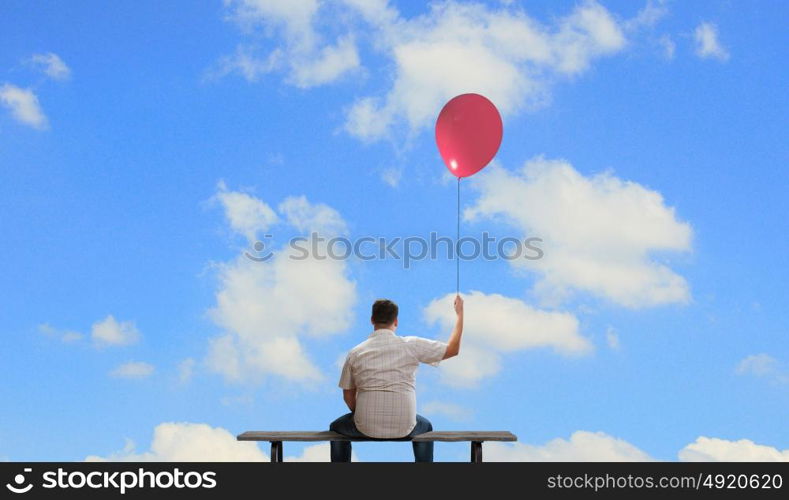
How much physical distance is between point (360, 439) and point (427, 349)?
848 mm

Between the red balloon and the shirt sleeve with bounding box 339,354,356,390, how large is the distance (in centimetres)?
196

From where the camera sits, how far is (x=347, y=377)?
281 inches

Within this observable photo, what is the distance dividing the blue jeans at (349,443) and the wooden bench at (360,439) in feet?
0.11

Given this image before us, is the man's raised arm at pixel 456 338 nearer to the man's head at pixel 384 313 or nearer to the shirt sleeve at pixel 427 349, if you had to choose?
the shirt sleeve at pixel 427 349

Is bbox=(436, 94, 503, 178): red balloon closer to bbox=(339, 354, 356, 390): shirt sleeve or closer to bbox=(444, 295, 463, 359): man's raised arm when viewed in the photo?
bbox=(444, 295, 463, 359): man's raised arm

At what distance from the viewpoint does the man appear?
7.02 m

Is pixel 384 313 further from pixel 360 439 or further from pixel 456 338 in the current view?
pixel 360 439

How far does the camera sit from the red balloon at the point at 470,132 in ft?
26.0
